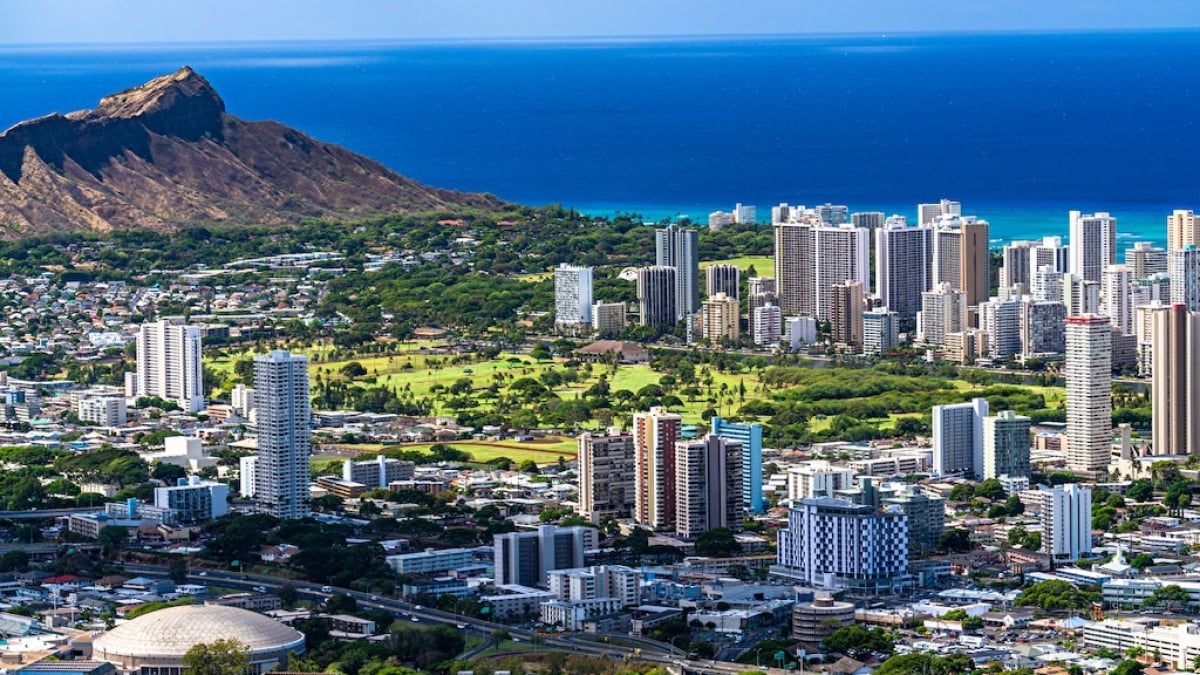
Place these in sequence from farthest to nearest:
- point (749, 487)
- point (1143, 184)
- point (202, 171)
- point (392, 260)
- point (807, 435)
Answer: point (1143, 184) → point (202, 171) → point (392, 260) → point (807, 435) → point (749, 487)

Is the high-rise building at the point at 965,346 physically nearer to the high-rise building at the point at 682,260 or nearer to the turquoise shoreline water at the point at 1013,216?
the high-rise building at the point at 682,260

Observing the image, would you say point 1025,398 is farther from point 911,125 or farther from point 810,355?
point 911,125

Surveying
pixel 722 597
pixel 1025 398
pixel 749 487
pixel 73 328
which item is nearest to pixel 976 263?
pixel 1025 398

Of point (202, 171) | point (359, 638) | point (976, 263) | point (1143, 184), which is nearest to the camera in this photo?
point (359, 638)

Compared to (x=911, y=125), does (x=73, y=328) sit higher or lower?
lower

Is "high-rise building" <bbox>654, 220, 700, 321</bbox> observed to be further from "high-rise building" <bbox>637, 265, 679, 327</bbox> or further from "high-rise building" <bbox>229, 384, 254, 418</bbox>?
"high-rise building" <bbox>229, 384, 254, 418</bbox>

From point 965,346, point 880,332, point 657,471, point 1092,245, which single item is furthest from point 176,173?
point 657,471

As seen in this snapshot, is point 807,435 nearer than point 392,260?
Yes

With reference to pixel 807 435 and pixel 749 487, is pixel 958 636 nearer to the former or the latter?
pixel 749 487
